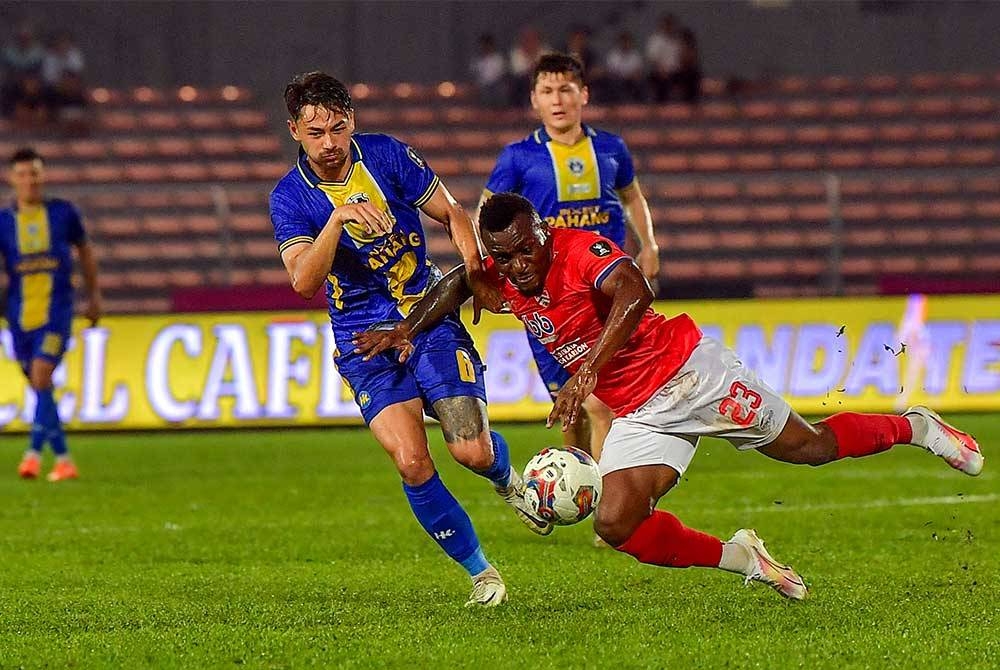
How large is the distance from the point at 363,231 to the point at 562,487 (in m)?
1.34

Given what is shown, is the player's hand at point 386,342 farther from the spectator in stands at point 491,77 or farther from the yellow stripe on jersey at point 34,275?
the spectator in stands at point 491,77

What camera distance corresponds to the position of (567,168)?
802 cm

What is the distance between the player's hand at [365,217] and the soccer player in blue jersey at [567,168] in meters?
2.24

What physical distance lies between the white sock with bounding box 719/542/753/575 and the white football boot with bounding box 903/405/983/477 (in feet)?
3.56

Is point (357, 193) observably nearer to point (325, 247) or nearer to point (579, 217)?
point (325, 247)

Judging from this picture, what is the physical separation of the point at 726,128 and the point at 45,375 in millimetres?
13233

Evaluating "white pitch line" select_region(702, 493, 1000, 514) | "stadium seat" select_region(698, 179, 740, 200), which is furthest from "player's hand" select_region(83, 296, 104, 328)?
"stadium seat" select_region(698, 179, 740, 200)

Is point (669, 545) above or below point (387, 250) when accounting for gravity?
below

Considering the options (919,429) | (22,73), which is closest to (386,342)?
(919,429)

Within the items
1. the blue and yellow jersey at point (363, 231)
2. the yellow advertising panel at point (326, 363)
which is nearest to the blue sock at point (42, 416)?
the yellow advertising panel at point (326, 363)

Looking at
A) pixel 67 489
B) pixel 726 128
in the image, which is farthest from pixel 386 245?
pixel 726 128

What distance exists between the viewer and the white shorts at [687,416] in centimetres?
577

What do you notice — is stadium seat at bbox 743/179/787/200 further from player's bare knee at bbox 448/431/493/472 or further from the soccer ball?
the soccer ball

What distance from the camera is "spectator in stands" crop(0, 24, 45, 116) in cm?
2123
